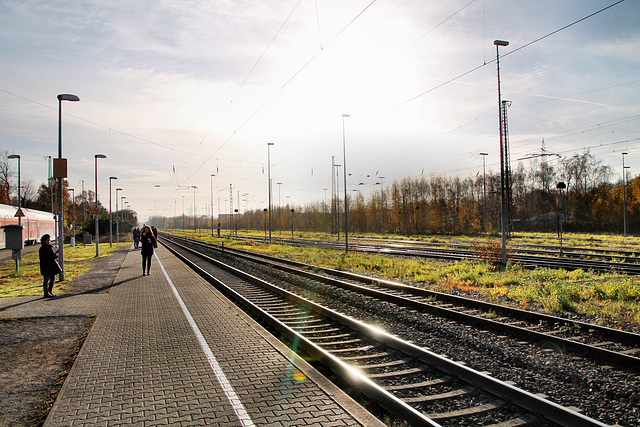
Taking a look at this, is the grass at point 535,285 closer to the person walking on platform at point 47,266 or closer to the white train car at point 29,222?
the person walking on platform at point 47,266

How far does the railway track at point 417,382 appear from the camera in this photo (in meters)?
4.60

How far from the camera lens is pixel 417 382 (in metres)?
5.79

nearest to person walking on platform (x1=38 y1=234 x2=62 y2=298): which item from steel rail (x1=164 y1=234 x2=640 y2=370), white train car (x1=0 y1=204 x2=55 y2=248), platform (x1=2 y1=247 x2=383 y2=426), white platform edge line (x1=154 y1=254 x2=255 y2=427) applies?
platform (x1=2 y1=247 x2=383 y2=426)

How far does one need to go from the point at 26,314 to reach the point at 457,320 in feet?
34.9

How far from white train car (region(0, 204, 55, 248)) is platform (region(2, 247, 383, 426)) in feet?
127

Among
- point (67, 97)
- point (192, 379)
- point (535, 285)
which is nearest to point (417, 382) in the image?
point (192, 379)

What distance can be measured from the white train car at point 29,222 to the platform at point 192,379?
127 ft

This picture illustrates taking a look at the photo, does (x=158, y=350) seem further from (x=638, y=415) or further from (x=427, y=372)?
(x=638, y=415)

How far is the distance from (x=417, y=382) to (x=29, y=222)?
5500cm

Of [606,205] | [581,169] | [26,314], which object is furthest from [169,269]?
[581,169]

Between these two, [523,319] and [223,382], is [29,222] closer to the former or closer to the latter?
[223,382]

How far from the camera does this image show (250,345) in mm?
7520

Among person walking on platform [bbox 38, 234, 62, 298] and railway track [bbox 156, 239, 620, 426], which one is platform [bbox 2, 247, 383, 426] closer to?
railway track [bbox 156, 239, 620, 426]

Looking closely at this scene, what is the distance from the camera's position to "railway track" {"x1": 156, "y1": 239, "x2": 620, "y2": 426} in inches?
181
